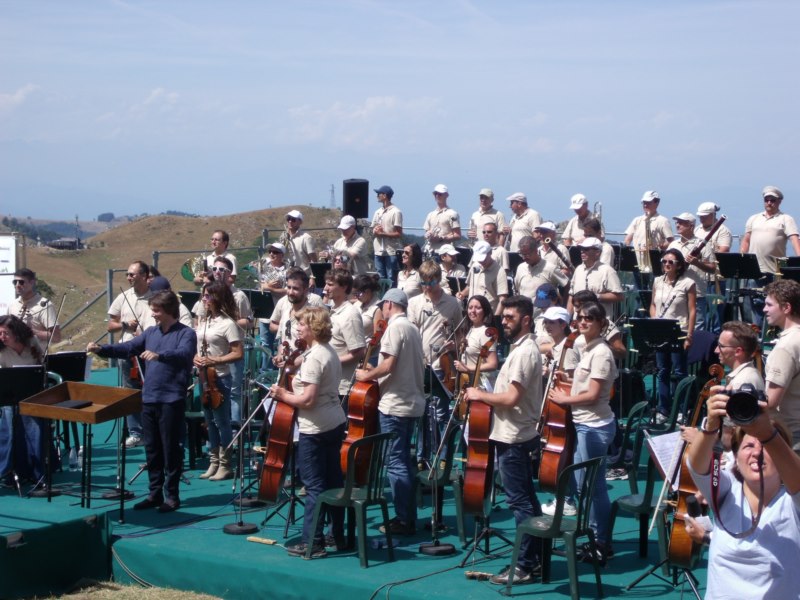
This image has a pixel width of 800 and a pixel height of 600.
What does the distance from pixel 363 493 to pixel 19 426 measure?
4.04m

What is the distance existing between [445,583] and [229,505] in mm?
2943

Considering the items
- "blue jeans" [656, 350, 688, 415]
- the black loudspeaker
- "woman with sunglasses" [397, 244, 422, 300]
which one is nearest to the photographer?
"blue jeans" [656, 350, 688, 415]

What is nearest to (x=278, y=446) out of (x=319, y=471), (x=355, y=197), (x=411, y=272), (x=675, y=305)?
(x=319, y=471)

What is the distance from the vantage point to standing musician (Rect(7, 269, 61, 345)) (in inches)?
430

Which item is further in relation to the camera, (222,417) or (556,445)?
(222,417)

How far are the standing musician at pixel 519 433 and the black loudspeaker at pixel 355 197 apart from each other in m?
11.2

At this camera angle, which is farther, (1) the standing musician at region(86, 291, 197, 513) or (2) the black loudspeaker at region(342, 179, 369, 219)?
(2) the black loudspeaker at region(342, 179, 369, 219)

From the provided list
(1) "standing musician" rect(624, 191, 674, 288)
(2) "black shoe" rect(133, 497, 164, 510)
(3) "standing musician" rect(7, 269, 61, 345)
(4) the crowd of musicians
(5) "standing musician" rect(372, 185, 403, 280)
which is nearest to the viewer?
(4) the crowd of musicians

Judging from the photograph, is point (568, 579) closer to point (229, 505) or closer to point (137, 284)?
point (229, 505)

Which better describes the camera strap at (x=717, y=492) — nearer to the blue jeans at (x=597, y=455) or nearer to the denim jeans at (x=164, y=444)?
the blue jeans at (x=597, y=455)

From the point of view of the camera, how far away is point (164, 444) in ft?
29.8

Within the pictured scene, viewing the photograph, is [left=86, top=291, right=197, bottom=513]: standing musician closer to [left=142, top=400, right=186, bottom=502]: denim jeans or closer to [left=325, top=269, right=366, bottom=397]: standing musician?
[left=142, top=400, right=186, bottom=502]: denim jeans

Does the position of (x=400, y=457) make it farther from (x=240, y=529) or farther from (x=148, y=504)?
(x=148, y=504)

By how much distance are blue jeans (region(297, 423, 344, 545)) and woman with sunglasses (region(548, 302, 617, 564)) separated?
1.70 m
